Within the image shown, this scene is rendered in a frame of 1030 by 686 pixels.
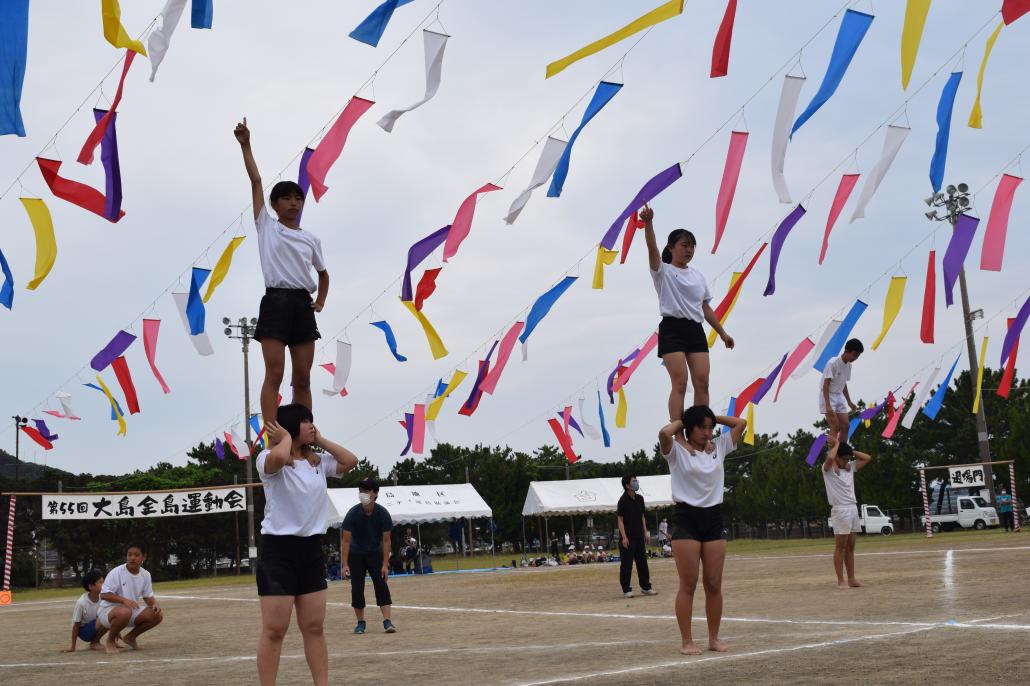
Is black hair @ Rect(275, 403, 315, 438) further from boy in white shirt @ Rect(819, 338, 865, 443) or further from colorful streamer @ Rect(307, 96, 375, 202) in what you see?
boy in white shirt @ Rect(819, 338, 865, 443)

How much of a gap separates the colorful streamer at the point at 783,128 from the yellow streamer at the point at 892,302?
5.27 metres

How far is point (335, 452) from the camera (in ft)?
18.1

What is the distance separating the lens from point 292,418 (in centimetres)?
516

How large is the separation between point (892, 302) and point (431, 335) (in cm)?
703

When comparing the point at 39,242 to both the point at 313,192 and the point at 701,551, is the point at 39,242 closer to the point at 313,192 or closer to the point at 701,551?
the point at 313,192

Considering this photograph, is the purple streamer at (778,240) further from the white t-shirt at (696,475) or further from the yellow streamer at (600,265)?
the white t-shirt at (696,475)

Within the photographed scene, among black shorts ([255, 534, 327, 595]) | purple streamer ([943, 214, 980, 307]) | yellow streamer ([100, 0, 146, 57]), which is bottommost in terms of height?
black shorts ([255, 534, 327, 595])

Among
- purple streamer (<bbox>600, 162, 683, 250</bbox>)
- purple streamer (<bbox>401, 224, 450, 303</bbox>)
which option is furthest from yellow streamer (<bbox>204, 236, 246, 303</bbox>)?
purple streamer (<bbox>600, 162, 683, 250</bbox>)

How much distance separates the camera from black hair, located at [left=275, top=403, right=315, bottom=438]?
5160 millimetres

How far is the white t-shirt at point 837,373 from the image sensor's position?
12.3 m

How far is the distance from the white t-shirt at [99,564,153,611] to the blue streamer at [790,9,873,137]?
28.0ft

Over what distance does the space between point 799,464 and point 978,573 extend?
56.4 metres

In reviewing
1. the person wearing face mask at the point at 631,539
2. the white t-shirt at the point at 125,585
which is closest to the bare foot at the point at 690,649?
the white t-shirt at the point at 125,585

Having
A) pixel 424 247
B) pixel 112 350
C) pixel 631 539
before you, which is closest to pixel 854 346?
pixel 631 539
